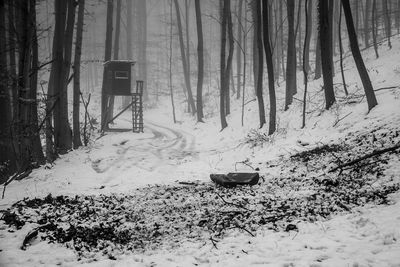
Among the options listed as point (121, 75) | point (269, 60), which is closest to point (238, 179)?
point (269, 60)

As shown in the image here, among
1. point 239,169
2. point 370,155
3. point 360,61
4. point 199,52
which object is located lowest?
point 239,169

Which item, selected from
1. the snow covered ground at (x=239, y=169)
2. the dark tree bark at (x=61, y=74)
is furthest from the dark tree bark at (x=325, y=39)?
the dark tree bark at (x=61, y=74)

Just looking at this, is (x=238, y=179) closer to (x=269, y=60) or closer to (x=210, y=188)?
(x=210, y=188)

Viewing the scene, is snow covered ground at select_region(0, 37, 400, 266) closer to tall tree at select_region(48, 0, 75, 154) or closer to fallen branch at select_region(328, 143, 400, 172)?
fallen branch at select_region(328, 143, 400, 172)

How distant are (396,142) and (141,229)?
20.0 feet

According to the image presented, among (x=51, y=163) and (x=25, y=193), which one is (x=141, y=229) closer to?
(x=25, y=193)

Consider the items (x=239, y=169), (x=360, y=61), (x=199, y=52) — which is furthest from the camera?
(x=199, y=52)

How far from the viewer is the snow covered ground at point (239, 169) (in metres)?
4.20

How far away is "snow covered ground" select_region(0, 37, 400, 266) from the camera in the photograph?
4203 mm

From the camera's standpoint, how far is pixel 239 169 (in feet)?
31.0

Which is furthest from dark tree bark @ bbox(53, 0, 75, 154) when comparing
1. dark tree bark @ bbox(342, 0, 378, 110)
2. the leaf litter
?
dark tree bark @ bbox(342, 0, 378, 110)

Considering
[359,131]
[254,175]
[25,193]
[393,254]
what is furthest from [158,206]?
[359,131]

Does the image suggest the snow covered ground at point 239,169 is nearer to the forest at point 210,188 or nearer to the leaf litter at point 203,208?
the forest at point 210,188

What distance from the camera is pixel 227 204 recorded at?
6258 millimetres
